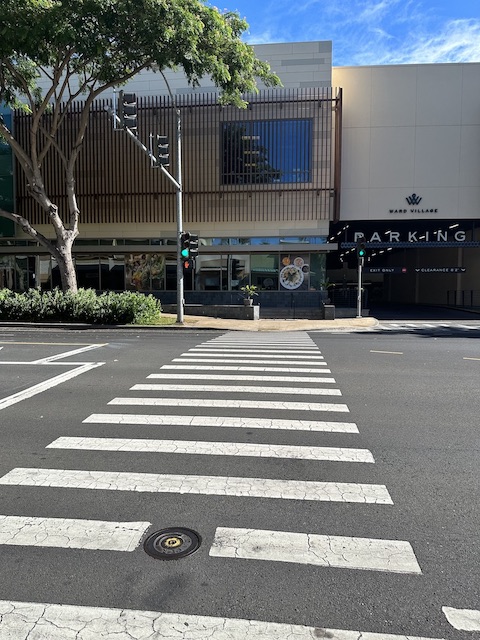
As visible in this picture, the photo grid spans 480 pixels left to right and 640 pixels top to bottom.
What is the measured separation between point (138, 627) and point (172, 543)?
73 cm

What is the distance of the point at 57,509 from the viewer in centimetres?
354

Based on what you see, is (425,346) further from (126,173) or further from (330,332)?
(126,173)

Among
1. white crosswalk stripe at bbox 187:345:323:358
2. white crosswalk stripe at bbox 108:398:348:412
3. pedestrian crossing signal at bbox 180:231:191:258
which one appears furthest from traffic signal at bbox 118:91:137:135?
white crosswalk stripe at bbox 108:398:348:412

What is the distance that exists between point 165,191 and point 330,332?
14716 millimetres

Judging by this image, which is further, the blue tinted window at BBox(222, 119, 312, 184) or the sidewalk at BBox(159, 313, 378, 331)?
the blue tinted window at BBox(222, 119, 312, 184)

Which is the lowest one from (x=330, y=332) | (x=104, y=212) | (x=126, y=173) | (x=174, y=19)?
(x=330, y=332)

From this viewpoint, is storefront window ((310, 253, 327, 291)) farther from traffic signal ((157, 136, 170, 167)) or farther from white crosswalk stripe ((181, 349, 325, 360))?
white crosswalk stripe ((181, 349, 325, 360))

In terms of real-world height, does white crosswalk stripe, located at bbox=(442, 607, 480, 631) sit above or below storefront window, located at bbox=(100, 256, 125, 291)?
below

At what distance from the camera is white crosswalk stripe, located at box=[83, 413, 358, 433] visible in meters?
5.48

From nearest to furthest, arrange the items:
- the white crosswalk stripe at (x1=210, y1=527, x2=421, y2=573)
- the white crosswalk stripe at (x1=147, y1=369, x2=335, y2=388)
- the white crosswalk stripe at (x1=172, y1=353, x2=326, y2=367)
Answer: the white crosswalk stripe at (x1=210, y1=527, x2=421, y2=573) < the white crosswalk stripe at (x1=147, y1=369, x2=335, y2=388) < the white crosswalk stripe at (x1=172, y1=353, x2=326, y2=367)

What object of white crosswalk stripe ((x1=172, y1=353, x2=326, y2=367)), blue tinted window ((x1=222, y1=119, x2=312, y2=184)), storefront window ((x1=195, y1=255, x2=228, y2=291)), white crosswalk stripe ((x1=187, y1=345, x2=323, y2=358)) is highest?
blue tinted window ((x1=222, y1=119, x2=312, y2=184))

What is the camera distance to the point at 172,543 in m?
3.07

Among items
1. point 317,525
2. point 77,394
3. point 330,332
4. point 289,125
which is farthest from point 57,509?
point 289,125

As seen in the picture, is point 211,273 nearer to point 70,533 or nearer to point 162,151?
point 162,151
